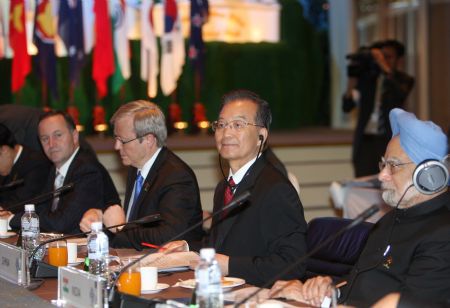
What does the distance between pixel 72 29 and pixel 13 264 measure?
5.48m

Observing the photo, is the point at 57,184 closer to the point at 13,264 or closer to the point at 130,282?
the point at 13,264

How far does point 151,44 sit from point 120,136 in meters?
4.80

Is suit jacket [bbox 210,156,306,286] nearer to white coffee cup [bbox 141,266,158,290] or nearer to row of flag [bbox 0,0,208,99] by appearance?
white coffee cup [bbox 141,266,158,290]

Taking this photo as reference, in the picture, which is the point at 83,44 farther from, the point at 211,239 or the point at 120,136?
the point at 211,239

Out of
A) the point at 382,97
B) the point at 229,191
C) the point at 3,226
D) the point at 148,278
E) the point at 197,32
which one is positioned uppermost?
the point at 197,32

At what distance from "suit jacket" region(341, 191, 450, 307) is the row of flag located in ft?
18.5

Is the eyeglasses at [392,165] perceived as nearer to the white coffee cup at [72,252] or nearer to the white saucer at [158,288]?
the white saucer at [158,288]

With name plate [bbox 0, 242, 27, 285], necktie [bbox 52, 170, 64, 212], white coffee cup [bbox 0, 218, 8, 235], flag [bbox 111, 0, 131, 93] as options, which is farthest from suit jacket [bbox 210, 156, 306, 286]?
flag [bbox 111, 0, 131, 93]

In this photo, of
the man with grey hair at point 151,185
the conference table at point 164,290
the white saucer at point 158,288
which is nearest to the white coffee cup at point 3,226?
the man with grey hair at point 151,185

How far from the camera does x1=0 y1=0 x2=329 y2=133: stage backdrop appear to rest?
927 cm

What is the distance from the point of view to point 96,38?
26.3ft

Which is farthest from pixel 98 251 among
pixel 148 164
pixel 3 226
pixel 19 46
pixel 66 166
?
pixel 19 46

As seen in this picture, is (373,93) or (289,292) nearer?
(289,292)

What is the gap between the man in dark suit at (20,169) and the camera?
15.4 ft
